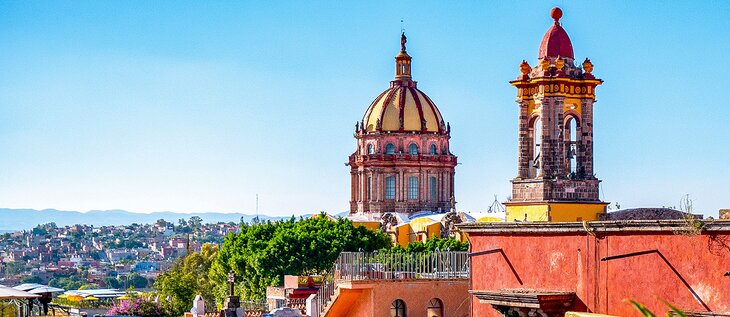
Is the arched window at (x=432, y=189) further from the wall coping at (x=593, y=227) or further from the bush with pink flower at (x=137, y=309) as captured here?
the wall coping at (x=593, y=227)

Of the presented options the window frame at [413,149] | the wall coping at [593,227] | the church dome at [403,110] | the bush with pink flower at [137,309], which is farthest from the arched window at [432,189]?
the wall coping at [593,227]

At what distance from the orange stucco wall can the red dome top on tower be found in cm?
656

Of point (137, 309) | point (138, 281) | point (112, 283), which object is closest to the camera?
point (137, 309)

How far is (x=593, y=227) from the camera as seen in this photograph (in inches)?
719

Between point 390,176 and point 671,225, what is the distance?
182 ft

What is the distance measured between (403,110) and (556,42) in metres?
39.9

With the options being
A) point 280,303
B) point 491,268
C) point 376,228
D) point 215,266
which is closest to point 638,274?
point 491,268

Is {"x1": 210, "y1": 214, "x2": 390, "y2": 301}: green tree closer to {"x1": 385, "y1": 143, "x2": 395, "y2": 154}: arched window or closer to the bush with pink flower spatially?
the bush with pink flower

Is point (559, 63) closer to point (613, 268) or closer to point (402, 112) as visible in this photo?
point (613, 268)

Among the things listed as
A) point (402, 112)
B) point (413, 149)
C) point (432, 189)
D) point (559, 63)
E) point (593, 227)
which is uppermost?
point (402, 112)

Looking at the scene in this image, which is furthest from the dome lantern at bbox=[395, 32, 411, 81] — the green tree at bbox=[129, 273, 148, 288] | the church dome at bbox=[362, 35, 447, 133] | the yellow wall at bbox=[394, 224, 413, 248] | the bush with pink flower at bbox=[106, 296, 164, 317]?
the green tree at bbox=[129, 273, 148, 288]

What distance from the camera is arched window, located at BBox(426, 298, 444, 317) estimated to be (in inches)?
1114

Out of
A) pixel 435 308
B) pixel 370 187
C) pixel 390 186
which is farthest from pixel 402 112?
pixel 435 308

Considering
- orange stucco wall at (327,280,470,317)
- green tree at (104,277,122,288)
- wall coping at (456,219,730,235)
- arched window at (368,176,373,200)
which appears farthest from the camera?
green tree at (104,277,122,288)
